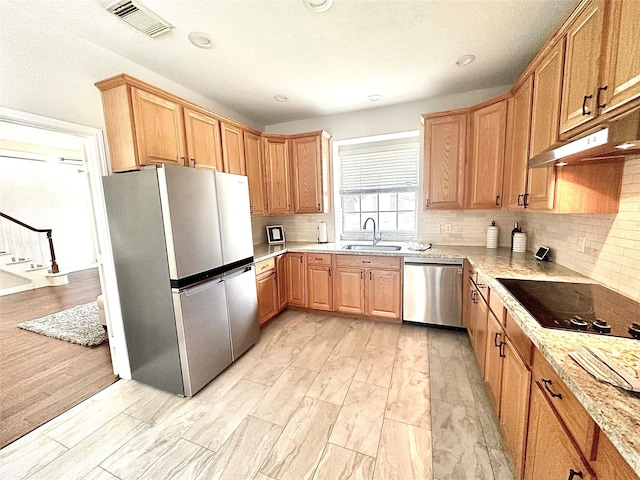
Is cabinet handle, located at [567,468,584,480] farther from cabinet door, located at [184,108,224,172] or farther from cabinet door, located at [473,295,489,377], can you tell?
cabinet door, located at [184,108,224,172]

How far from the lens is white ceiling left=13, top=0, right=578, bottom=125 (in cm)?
165

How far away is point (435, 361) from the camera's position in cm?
236

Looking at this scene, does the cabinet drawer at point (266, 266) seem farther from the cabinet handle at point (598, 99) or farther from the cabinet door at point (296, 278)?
the cabinet handle at point (598, 99)

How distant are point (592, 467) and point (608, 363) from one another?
300 millimetres

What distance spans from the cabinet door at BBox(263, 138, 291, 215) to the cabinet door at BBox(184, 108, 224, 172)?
82 cm

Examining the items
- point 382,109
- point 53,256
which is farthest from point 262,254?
point 53,256

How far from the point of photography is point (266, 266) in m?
3.05

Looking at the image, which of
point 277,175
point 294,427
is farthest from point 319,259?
point 294,427

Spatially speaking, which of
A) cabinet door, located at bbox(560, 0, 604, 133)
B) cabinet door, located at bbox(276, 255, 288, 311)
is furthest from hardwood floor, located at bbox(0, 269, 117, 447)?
cabinet door, located at bbox(560, 0, 604, 133)

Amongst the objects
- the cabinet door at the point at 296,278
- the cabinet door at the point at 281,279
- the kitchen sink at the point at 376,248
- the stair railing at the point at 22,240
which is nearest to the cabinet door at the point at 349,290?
the kitchen sink at the point at 376,248

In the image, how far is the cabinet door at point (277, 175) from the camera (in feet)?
11.4

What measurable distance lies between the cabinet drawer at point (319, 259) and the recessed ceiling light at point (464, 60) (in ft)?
7.45

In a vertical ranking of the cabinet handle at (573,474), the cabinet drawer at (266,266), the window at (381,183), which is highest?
the window at (381,183)

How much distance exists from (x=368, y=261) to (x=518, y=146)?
174 centimetres
